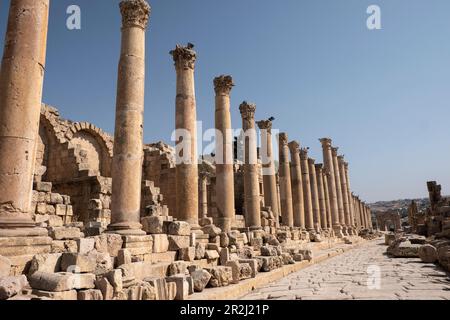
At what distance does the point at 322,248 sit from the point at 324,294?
57.3ft

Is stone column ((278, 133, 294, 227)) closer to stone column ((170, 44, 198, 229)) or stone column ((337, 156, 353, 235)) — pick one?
stone column ((170, 44, 198, 229))

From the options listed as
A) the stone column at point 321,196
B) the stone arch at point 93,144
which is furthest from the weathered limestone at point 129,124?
the stone column at point 321,196

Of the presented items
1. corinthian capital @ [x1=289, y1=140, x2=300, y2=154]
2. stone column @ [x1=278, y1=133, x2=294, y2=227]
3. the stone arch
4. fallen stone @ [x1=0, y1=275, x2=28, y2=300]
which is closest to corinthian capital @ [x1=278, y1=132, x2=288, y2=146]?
stone column @ [x1=278, y1=133, x2=294, y2=227]

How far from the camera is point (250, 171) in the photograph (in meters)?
18.0

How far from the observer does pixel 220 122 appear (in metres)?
15.8

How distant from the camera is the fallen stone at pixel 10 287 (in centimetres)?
444

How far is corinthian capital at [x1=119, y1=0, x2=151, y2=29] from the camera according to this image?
34.5ft

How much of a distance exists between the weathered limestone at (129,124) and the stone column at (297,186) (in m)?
17.8

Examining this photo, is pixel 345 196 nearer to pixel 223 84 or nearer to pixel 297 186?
pixel 297 186

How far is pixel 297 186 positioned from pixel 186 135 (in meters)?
15.7

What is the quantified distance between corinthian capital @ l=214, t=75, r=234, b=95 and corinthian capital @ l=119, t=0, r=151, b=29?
594cm

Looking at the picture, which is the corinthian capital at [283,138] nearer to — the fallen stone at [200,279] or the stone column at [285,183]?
the stone column at [285,183]

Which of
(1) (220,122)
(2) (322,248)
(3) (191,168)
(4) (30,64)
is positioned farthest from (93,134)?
(2) (322,248)

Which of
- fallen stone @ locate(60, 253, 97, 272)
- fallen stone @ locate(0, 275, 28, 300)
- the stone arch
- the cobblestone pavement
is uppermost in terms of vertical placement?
the stone arch
